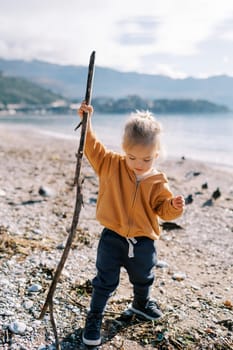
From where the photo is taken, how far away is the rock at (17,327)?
4.06 meters

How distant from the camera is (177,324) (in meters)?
4.50

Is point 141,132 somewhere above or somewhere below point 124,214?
above

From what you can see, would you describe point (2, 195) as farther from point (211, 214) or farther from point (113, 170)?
point (113, 170)

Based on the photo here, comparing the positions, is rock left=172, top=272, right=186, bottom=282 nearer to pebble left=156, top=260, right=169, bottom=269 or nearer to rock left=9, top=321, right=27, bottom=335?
pebble left=156, top=260, right=169, bottom=269

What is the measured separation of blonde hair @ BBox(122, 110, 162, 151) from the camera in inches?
149

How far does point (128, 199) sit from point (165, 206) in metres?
0.36

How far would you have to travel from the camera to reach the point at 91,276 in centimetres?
567

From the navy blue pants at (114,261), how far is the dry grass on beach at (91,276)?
473mm

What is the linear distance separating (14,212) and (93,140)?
15.7ft

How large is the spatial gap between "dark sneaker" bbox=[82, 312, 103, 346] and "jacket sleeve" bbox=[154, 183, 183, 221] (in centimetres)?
116

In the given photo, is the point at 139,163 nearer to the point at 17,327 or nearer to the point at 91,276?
the point at 17,327

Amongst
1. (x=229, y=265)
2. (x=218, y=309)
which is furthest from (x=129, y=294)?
(x=229, y=265)

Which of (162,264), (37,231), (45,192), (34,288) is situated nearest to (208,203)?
(45,192)

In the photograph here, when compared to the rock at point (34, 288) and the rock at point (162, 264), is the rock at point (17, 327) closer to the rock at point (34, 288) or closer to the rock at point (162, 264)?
the rock at point (34, 288)
